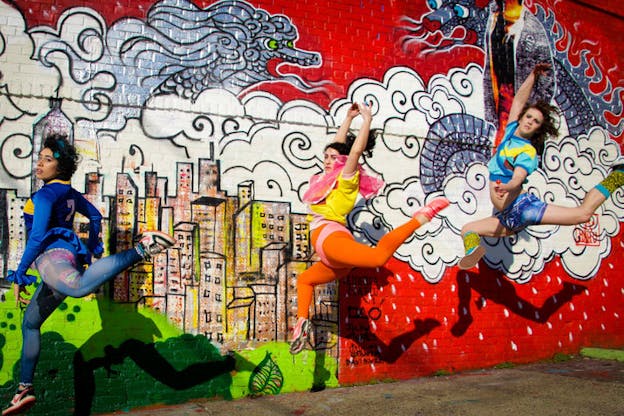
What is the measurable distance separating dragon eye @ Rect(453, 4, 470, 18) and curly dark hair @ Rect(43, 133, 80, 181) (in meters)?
4.95

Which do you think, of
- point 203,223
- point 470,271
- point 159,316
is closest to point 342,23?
point 203,223

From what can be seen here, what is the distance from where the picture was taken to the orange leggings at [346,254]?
5.06 meters

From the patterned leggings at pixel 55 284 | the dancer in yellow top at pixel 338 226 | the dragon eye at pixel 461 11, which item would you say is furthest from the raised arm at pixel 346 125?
the dragon eye at pixel 461 11

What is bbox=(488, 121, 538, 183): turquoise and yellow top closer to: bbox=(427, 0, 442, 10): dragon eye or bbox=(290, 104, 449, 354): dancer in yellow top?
bbox=(290, 104, 449, 354): dancer in yellow top

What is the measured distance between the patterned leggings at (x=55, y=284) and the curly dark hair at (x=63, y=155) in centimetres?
77

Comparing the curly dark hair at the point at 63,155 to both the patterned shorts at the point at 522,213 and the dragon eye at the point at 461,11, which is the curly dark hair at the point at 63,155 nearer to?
the patterned shorts at the point at 522,213

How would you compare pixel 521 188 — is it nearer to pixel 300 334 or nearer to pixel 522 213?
pixel 522 213

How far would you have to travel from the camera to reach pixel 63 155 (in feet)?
18.0

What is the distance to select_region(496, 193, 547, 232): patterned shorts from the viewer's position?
626cm

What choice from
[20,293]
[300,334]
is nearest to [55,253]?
[20,293]

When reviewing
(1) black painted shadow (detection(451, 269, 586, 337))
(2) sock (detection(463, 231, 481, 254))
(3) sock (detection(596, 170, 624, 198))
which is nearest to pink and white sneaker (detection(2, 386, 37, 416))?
(2) sock (detection(463, 231, 481, 254))

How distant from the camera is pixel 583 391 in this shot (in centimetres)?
611

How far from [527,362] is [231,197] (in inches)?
168

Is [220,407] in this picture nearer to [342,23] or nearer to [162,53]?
[162,53]
